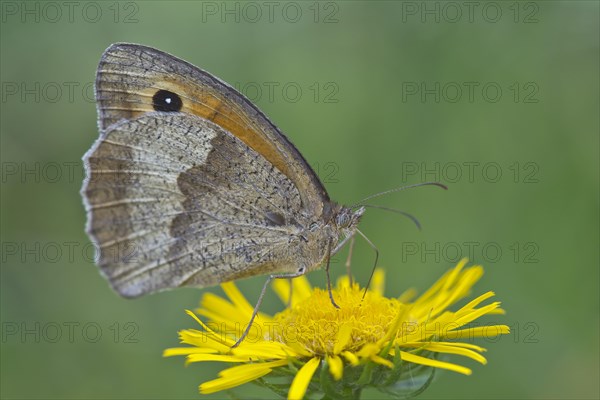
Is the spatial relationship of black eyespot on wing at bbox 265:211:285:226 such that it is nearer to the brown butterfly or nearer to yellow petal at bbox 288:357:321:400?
the brown butterfly

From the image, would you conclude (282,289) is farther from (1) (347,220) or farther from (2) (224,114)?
(2) (224,114)

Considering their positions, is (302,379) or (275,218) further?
(275,218)

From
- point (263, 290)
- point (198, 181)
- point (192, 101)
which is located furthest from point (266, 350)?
point (192, 101)

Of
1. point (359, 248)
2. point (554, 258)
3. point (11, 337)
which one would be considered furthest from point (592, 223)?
point (11, 337)

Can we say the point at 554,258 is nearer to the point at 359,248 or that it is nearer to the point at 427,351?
the point at 359,248

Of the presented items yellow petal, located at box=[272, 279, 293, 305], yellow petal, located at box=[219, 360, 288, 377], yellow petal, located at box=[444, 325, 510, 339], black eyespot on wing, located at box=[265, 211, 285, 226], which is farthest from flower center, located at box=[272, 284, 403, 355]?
yellow petal, located at box=[272, 279, 293, 305]
